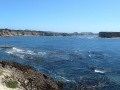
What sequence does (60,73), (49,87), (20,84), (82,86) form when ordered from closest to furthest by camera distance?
(20,84), (49,87), (82,86), (60,73)

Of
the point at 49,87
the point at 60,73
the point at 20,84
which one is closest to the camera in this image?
the point at 20,84

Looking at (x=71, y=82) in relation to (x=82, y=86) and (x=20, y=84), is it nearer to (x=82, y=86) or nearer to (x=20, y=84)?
(x=82, y=86)

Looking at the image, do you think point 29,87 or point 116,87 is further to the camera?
point 116,87

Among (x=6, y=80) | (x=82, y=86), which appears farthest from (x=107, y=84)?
(x=6, y=80)

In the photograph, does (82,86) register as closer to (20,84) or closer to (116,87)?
(116,87)

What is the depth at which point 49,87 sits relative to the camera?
1259 inches

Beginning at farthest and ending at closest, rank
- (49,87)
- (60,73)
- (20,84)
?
(60,73) → (49,87) → (20,84)

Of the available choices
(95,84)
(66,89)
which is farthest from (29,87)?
(95,84)

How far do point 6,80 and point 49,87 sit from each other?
5328 mm

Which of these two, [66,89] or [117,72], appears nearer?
[66,89]

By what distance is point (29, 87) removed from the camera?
29922 millimetres

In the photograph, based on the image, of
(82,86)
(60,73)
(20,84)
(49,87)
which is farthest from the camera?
(60,73)

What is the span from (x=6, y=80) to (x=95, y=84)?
42.8ft

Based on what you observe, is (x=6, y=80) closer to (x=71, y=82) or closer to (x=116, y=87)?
(x=71, y=82)
